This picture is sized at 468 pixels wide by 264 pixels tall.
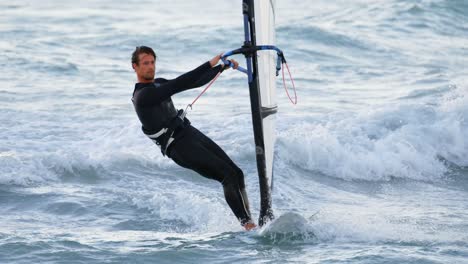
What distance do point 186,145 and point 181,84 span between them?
2.05 feet

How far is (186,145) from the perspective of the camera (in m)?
6.43

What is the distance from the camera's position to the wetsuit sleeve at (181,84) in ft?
19.6

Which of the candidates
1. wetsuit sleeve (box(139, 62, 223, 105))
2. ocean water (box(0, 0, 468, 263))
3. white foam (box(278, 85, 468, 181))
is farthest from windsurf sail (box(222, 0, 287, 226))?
white foam (box(278, 85, 468, 181))

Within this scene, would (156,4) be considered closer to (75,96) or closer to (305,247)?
(75,96)

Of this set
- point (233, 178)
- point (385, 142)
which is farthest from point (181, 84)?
point (385, 142)

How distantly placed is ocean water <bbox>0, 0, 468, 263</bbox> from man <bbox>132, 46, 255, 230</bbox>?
435 millimetres

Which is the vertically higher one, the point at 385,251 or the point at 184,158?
the point at 184,158

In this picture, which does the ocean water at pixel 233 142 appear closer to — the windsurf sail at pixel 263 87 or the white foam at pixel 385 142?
the white foam at pixel 385 142

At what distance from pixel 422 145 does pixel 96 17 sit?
10.7 m

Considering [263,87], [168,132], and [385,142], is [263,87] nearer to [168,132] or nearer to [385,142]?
[168,132]

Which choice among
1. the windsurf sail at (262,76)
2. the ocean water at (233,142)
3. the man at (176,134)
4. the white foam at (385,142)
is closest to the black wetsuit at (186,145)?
the man at (176,134)

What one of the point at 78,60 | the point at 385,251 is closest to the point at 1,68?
the point at 78,60

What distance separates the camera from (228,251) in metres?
6.30

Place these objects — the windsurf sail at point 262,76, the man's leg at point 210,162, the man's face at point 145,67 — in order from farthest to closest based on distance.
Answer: the man's leg at point 210,162
the man's face at point 145,67
the windsurf sail at point 262,76
